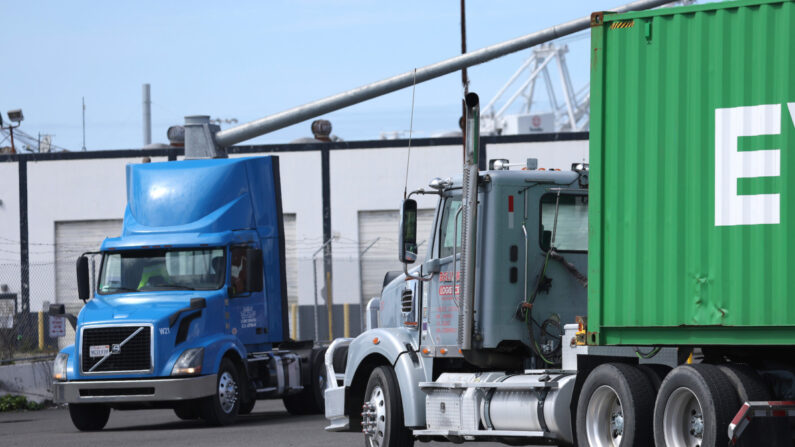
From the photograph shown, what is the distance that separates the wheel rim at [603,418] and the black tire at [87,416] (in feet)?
34.1

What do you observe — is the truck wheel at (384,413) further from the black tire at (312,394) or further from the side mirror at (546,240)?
the black tire at (312,394)

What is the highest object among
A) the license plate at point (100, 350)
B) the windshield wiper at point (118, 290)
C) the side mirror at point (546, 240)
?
the side mirror at point (546, 240)

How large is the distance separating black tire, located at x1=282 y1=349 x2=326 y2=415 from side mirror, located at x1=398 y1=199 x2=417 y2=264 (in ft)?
26.9

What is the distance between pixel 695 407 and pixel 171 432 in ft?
33.5

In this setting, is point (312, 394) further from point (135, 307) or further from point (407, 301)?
point (407, 301)

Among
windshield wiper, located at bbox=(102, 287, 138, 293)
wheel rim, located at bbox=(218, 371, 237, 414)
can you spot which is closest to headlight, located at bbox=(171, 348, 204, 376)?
wheel rim, located at bbox=(218, 371, 237, 414)

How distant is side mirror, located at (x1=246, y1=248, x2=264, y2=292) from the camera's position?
19.4 meters

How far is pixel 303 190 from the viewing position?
1666 inches

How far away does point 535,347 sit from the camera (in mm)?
12555

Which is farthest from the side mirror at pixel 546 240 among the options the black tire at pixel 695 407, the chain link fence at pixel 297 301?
the chain link fence at pixel 297 301

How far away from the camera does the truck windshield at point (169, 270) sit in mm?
19359

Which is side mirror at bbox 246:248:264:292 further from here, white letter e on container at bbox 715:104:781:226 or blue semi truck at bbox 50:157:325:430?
white letter e on container at bbox 715:104:781:226

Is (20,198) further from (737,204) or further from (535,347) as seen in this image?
(737,204)

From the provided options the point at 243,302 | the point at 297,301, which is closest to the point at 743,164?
the point at 243,302
